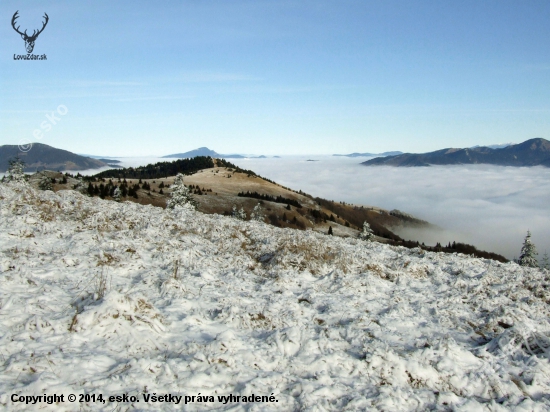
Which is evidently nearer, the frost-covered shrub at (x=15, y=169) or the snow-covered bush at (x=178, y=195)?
the snow-covered bush at (x=178, y=195)

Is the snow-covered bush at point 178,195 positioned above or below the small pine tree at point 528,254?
above

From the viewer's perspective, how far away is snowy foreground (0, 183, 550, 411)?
674 cm

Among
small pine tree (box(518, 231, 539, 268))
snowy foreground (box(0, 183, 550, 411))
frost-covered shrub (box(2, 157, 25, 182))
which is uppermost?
frost-covered shrub (box(2, 157, 25, 182))

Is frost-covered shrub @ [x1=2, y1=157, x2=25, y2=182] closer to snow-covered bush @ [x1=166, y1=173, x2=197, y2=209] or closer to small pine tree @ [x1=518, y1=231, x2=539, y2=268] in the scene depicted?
snow-covered bush @ [x1=166, y1=173, x2=197, y2=209]

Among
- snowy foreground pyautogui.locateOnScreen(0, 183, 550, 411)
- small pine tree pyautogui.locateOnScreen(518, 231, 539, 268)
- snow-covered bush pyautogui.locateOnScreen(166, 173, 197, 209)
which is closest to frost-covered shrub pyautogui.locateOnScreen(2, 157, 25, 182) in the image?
snow-covered bush pyautogui.locateOnScreen(166, 173, 197, 209)

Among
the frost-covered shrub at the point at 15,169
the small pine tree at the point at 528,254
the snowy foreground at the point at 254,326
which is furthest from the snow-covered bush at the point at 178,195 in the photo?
the small pine tree at the point at 528,254

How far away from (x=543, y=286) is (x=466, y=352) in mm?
8182

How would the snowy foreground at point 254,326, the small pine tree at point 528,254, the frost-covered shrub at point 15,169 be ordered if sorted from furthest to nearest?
the frost-covered shrub at point 15,169 → the small pine tree at point 528,254 → the snowy foreground at point 254,326

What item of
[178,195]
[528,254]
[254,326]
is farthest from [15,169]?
[528,254]

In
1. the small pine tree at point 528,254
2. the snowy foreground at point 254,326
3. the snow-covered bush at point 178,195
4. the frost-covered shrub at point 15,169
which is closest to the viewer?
the snowy foreground at point 254,326

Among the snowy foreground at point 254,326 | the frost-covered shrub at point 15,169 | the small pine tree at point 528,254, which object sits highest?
the frost-covered shrub at point 15,169

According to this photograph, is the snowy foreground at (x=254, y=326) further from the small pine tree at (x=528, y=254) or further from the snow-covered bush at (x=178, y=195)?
the small pine tree at (x=528, y=254)

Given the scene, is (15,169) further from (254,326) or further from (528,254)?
(528,254)

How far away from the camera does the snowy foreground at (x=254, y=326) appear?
265 inches
